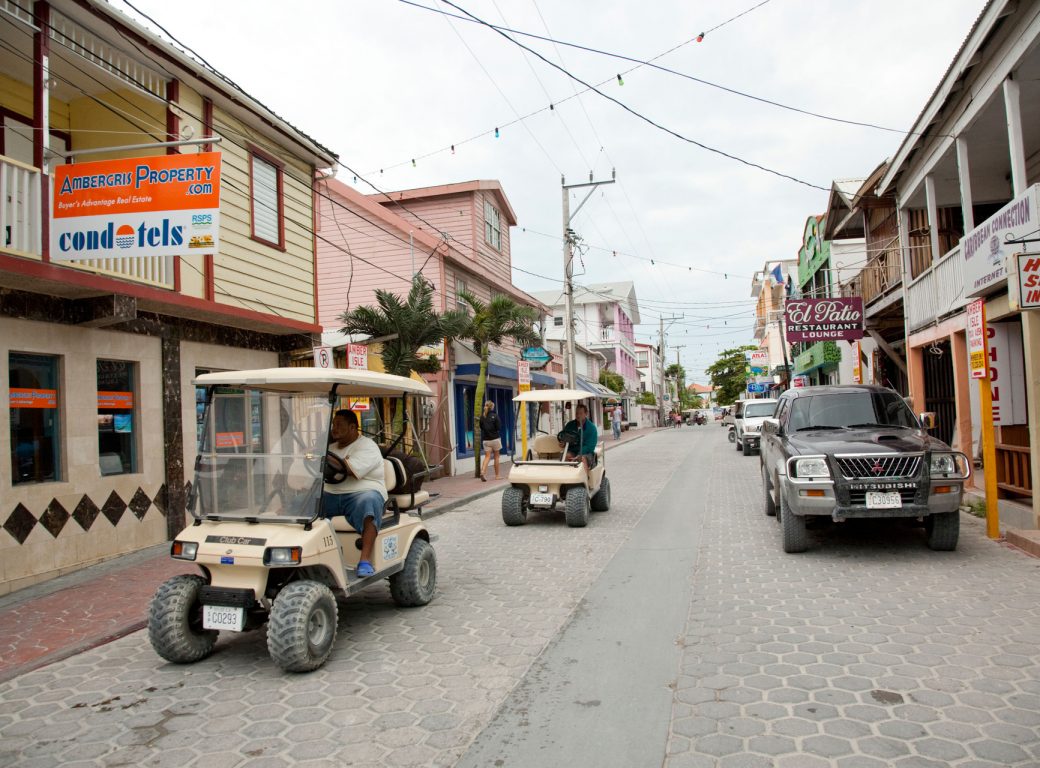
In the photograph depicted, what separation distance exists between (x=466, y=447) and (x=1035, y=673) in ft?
57.8

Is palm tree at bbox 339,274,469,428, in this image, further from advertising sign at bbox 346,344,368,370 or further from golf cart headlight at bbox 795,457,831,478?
golf cart headlight at bbox 795,457,831,478

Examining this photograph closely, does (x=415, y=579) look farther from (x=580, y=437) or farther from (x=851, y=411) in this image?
(x=851, y=411)

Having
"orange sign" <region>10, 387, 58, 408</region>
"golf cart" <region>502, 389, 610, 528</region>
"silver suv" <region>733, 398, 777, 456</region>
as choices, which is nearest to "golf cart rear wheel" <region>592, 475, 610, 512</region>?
"golf cart" <region>502, 389, 610, 528</region>

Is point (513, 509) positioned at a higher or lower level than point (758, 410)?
lower

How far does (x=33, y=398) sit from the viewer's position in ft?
26.0

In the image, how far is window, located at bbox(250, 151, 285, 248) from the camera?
11.7m

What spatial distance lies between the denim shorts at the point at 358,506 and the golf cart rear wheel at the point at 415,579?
653 millimetres

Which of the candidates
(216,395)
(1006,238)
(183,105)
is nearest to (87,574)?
(216,395)

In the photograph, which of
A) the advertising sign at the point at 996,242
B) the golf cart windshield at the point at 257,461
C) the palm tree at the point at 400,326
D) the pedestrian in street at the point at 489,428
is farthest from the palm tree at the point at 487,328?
the golf cart windshield at the point at 257,461

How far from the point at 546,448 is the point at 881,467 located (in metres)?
5.42

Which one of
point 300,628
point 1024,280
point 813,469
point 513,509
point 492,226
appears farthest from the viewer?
point 492,226

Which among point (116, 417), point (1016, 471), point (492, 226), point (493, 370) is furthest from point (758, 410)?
point (116, 417)

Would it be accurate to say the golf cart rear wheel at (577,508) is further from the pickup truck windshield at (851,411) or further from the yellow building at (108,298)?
the yellow building at (108,298)

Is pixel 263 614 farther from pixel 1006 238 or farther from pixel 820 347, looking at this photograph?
pixel 820 347
